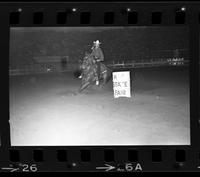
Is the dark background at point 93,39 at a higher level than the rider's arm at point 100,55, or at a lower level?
higher

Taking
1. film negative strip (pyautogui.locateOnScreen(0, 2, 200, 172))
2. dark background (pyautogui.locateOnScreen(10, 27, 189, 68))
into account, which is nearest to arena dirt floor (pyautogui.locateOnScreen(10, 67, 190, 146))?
film negative strip (pyautogui.locateOnScreen(0, 2, 200, 172))

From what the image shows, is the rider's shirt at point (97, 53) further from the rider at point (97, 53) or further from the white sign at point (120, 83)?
the white sign at point (120, 83)

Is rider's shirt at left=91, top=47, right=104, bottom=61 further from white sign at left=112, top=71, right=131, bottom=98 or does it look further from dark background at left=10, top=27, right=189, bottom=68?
white sign at left=112, top=71, right=131, bottom=98

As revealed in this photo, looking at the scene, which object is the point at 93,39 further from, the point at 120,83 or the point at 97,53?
the point at 120,83

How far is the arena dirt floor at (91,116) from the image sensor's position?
246cm

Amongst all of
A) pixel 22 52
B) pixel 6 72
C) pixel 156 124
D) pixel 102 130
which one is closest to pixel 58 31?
pixel 22 52

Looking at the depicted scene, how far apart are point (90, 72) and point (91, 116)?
269 millimetres

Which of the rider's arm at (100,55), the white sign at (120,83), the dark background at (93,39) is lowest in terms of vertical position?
the white sign at (120,83)

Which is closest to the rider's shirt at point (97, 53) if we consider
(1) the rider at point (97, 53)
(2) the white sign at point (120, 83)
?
(1) the rider at point (97, 53)

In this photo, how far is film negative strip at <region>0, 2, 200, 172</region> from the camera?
96.5 inches

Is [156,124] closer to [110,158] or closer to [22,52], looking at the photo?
[110,158]

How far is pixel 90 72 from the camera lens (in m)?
2.48

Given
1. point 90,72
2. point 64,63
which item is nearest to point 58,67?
point 64,63

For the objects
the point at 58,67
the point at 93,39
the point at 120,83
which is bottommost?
the point at 120,83
